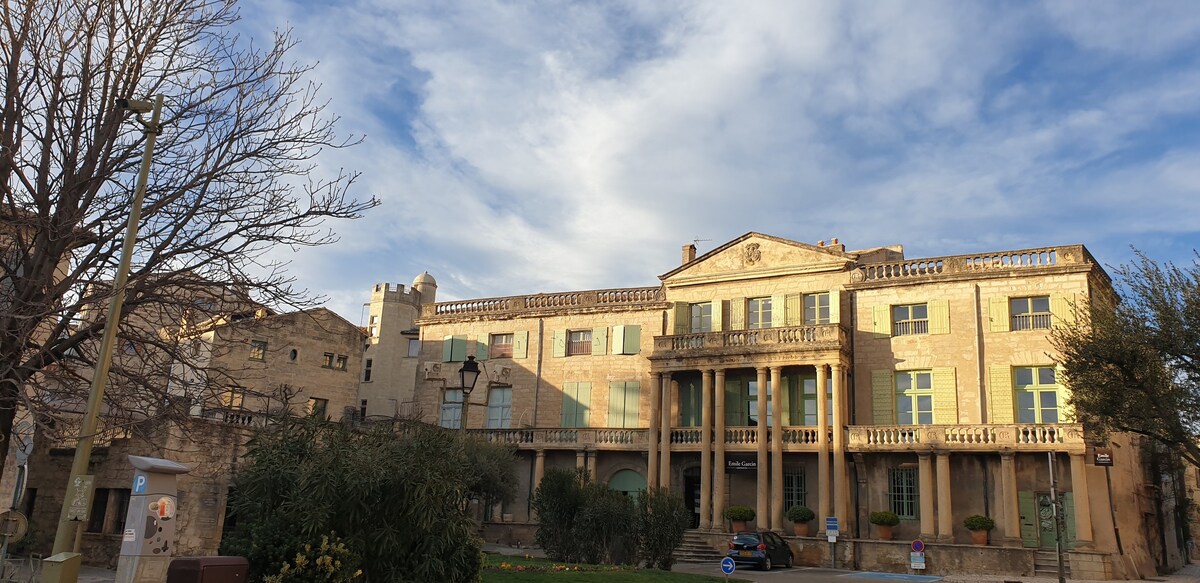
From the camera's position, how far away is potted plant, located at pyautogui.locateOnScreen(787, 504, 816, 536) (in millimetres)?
33062

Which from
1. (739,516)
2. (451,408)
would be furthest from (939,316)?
(451,408)

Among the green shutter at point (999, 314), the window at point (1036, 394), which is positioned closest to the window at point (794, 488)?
the window at point (1036, 394)

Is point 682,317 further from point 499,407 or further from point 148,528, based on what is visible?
point 148,528

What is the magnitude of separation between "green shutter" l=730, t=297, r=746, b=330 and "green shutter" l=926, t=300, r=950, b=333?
7.51m

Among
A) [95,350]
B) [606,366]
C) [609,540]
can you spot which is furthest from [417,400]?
[95,350]

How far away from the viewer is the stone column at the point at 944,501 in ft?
101

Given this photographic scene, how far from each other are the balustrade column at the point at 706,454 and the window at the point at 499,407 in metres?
10.2

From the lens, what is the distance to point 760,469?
34469 millimetres

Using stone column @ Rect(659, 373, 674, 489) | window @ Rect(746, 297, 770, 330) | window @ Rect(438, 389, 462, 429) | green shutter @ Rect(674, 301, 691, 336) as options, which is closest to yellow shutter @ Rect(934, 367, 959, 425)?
window @ Rect(746, 297, 770, 330)

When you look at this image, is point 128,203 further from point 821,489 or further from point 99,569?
point 821,489

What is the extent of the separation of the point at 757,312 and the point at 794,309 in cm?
180

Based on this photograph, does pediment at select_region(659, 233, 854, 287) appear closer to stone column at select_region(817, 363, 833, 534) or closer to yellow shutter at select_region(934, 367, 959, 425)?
stone column at select_region(817, 363, 833, 534)

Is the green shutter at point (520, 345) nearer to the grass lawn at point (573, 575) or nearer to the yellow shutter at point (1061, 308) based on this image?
the grass lawn at point (573, 575)

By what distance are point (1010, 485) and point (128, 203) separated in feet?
91.0
